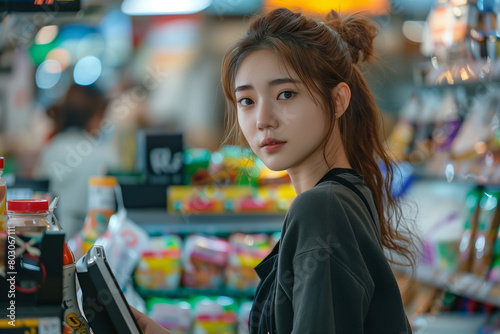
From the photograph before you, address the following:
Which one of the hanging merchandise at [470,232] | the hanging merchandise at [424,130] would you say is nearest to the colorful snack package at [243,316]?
the hanging merchandise at [470,232]

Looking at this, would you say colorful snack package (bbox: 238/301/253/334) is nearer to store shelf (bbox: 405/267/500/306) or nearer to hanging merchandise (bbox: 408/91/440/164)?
store shelf (bbox: 405/267/500/306)

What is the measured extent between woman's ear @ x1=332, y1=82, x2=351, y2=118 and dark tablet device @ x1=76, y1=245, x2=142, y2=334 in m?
0.58

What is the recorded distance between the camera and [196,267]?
301cm

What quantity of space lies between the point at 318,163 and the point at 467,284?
1.89 m

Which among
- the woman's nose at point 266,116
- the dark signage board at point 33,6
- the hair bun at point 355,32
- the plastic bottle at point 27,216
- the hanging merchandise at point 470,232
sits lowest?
the hanging merchandise at point 470,232

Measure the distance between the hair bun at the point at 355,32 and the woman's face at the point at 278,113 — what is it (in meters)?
0.25

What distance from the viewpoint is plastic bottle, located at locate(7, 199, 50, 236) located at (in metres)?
A: 1.05

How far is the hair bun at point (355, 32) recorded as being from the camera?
139 centimetres

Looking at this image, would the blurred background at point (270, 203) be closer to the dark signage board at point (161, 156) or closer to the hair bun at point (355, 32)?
the dark signage board at point (161, 156)

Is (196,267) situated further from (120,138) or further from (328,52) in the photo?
(120,138)

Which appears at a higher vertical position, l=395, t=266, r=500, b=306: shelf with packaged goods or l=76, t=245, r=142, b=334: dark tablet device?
l=76, t=245, r=142, b=334: dark tablet device

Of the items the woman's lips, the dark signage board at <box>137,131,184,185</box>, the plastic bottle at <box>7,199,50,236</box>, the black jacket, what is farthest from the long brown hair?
the dark signage board at <box>137,131,184,185</box>

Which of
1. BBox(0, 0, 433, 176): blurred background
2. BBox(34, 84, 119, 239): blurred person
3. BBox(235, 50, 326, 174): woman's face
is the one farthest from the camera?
BBox(0, 0, 433, 176): blurred background

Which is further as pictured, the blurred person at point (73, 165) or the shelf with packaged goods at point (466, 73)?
the blurred person at point (73, 165)
